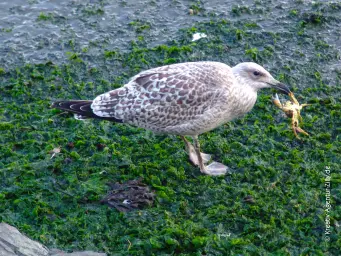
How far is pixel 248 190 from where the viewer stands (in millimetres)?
6543

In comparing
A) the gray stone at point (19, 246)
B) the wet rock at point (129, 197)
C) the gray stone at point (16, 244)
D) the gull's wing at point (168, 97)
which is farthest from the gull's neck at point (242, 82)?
the gray stone at point (16, 244)

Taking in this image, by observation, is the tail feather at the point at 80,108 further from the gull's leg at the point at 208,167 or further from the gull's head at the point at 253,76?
the gull's head at the point at 253,76

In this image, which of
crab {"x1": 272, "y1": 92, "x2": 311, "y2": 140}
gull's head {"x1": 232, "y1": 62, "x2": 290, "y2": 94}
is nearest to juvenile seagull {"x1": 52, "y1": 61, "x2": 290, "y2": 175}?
gull's head {"x1": 232, "y1": 62, "x2": 290, "y2": 94}

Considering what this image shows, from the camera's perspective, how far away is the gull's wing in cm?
659

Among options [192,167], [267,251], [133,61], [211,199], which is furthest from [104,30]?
[267,251]

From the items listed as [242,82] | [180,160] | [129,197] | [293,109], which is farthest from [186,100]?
[293,109]

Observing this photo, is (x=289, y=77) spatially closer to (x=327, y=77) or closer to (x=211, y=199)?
(x=327, y=77)

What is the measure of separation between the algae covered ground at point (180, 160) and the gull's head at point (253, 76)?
74 centimetres

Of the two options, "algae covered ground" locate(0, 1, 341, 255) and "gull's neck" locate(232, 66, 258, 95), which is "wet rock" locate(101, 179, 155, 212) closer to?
"algae covered ground" locate(0, 1, 341, 255)

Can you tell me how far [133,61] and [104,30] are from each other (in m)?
1.06

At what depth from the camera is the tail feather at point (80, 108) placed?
22.8ft

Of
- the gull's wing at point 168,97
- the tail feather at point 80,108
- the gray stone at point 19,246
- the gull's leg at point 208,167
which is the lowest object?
the gull's leg at point 208,167

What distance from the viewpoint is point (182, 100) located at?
21.7 ft

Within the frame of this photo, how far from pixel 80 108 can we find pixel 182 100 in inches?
Result: 47.7
